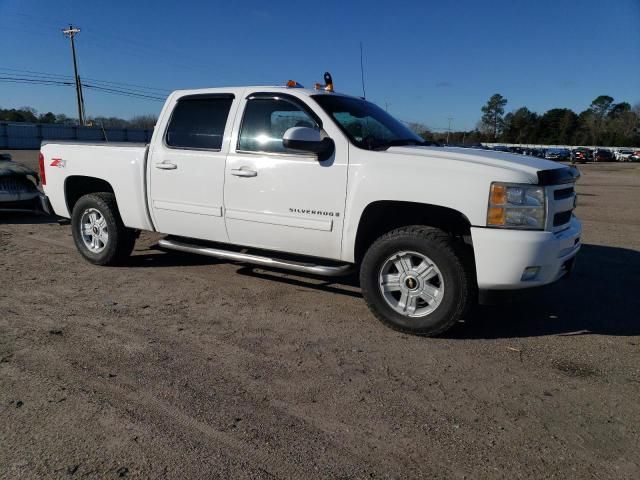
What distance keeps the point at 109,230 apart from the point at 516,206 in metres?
4.38

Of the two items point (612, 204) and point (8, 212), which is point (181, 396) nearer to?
point (8, 212)

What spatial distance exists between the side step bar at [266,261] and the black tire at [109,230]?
2.22 ft

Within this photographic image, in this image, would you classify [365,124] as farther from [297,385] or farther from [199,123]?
[297,385]

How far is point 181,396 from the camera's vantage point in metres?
3.14

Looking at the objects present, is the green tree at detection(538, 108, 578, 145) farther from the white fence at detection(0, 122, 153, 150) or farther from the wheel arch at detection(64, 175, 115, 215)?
the wheel arch at detection(64, 175, 115, 215)

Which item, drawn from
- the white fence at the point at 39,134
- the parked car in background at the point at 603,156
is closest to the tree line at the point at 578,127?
the parked car in background at the point at 603,156

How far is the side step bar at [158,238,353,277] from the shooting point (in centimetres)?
449

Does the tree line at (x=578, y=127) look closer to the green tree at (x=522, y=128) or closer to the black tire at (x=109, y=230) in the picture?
the green tree at (x=522, y=128)

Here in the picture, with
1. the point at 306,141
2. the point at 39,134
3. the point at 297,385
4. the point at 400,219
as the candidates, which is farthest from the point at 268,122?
the point at 39,134

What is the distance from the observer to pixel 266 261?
4.85 metres

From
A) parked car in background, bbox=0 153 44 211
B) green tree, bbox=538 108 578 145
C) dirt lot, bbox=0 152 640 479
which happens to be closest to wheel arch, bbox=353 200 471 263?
dirt lot, bbox=0 152 640 479

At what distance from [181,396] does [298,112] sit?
2712 millimetres

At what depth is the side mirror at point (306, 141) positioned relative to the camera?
13.8 ft

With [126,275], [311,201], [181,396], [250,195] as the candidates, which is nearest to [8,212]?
[126,275]
